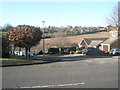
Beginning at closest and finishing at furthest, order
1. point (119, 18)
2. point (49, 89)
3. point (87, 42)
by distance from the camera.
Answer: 1. point (49, 89)
2. point (119, 18)
3. point (87, 42)

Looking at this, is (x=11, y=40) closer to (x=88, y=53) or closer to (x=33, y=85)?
(x=33, y=85)

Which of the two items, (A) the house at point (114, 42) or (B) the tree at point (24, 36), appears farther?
(A) the house at point (114, 42)

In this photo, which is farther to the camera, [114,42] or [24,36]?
[114,42]

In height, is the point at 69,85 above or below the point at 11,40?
below

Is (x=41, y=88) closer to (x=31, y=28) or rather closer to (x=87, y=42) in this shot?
(x=31, y=28)

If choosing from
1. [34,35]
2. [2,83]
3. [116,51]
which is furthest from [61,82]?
[116,51]

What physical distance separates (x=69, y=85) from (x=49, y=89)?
3.55 ft

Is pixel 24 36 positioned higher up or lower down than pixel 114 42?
higher up

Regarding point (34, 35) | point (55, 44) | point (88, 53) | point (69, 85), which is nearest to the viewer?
point (69, 85)

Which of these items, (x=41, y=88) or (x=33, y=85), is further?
(x=33, y=85)

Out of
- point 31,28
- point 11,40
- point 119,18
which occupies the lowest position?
point 11,40

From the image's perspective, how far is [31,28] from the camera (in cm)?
2052

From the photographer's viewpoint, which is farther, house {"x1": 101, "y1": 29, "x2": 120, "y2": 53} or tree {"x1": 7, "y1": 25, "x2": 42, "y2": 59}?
house {"x1": 101, "y1": 29, "x2": 120, "y2": 53}

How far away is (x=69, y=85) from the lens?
8.16 m
